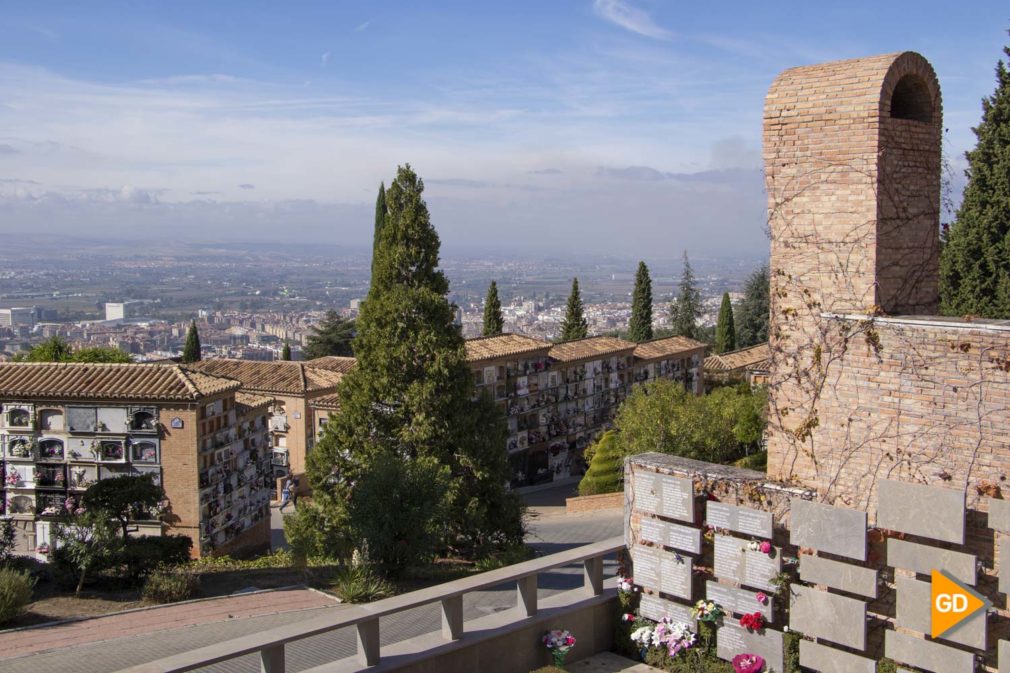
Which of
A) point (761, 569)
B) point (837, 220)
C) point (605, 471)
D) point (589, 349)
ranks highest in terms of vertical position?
point (837, 220)

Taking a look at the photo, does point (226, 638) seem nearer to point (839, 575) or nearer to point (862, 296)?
point (839, 575)

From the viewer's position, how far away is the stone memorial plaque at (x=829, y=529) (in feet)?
23.5

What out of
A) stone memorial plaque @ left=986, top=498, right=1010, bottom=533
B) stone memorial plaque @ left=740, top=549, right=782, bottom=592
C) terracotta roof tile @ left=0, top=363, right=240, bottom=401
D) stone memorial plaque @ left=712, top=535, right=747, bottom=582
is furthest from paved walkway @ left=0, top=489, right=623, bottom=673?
terracotta roof tile @ left=0, top=363, right=240, bottom=401

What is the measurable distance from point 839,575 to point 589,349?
30590 mm

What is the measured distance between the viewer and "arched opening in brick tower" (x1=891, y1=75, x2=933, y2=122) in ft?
27.0

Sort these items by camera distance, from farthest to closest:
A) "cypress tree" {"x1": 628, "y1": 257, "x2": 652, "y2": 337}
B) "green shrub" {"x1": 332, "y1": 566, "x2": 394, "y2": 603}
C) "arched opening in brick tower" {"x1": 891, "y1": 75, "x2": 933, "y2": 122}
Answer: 1. "cypress tree" {"x1": 628, "y1": 257, "x2": 652, "y2": 337}
2. "green shrub" {"x1": 332, "y1": 566, "x2": 394, "y2": 603}
3. "arched opening in brick tower" {"x1": 891, "y1": 75, "x2": 933, "y2": 122}

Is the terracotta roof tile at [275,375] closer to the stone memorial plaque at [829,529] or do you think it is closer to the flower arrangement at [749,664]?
the flower arrangement at [749,664]

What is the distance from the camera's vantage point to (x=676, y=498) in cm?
838

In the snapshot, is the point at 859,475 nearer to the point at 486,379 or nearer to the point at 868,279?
the point at 868,279

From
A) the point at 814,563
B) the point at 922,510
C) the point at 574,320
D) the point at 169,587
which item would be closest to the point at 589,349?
the point at 574,320

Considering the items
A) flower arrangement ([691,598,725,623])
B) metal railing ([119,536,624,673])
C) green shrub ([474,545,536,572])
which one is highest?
metal railing ([119,536,624,673])

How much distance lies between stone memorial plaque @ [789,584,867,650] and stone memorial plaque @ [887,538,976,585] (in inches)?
20.1

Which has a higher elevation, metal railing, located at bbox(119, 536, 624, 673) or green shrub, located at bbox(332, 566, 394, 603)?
metal railing, located at bbox(119, 536, 624, 673)

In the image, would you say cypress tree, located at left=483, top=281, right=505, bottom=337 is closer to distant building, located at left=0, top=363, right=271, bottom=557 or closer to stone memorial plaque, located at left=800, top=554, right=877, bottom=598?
distant building, located at left=0, top=363, right=271, bottom=557
